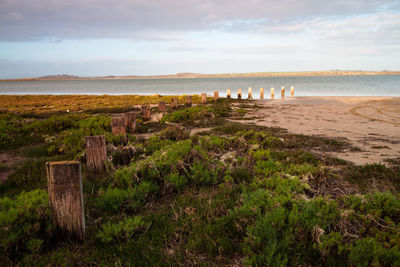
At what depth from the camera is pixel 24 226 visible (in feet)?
9.49

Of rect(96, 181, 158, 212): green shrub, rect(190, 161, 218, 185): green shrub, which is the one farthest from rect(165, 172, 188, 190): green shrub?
rect(96, 181, 158, 212): green shrub

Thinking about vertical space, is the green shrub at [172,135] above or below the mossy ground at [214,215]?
above

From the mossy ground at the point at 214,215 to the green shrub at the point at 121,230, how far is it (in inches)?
0.5

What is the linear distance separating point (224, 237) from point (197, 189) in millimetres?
1559

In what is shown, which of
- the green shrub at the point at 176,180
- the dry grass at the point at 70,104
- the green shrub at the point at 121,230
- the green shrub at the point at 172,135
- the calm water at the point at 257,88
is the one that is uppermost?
the calm water at the point at 257,88

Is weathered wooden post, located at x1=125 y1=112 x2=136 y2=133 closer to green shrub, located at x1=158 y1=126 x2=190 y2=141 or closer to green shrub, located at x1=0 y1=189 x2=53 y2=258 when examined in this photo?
green shrub, located at x1=158 y1=126 x2=190 y2=141

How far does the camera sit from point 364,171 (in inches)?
195

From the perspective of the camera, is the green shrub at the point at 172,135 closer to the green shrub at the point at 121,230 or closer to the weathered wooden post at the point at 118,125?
the weathered wooden post at the point at 118,125

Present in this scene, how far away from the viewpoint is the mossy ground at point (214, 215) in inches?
105

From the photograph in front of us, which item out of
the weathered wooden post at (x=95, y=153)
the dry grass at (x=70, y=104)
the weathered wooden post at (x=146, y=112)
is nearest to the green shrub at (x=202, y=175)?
the weathered wooden post at (x=95, y=153)

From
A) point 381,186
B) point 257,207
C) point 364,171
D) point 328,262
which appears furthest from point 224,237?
point 364,171

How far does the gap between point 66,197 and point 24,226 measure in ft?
2.12

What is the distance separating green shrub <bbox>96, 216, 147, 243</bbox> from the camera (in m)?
2.99

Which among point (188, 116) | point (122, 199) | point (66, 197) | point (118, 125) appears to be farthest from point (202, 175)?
point (188, 116)
